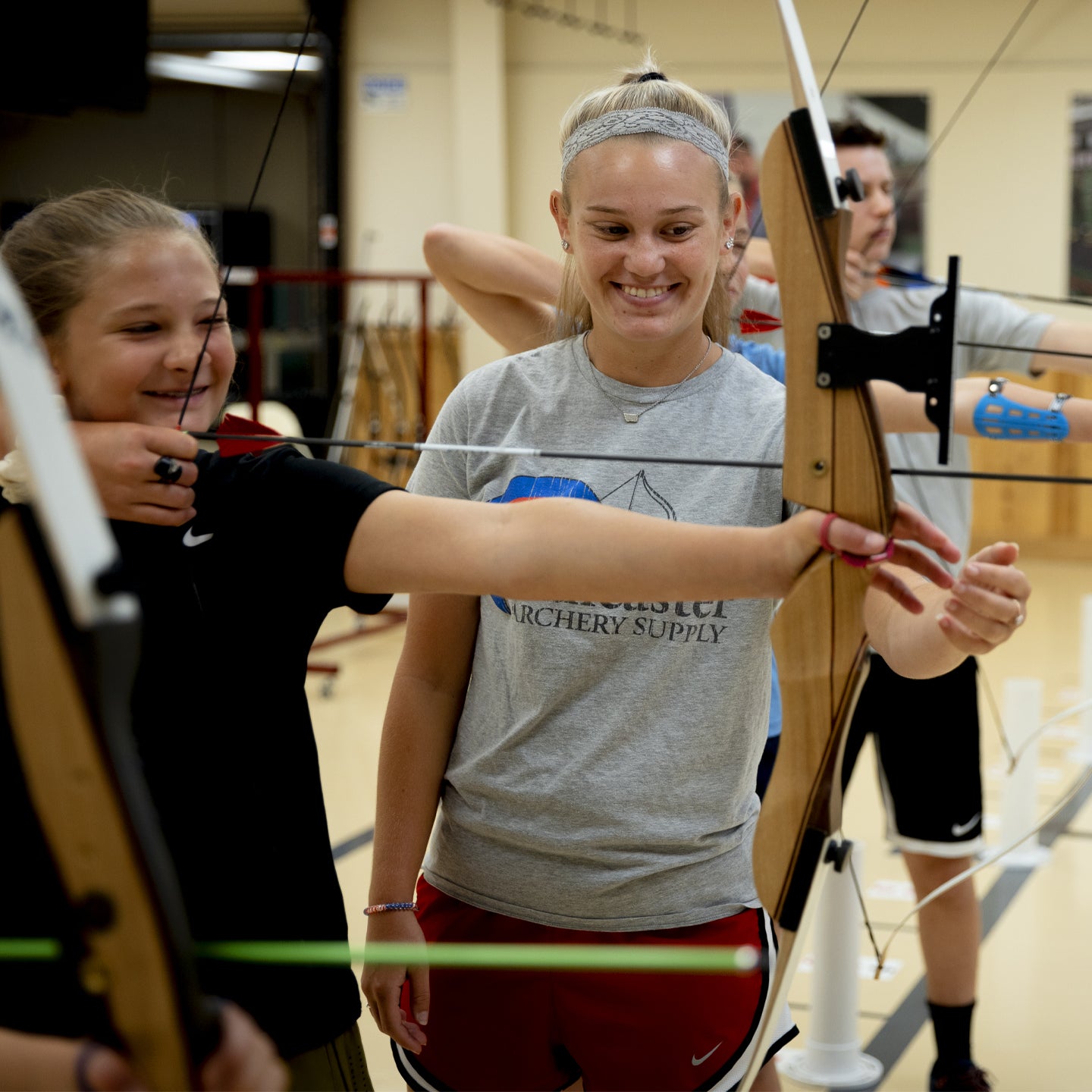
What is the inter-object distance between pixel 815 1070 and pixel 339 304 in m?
6.17

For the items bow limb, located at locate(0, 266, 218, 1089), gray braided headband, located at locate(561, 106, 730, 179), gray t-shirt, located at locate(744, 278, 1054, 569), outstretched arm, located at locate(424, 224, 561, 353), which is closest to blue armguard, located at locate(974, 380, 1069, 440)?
gray braided headband, located at locate(561, 106, 730, 179)

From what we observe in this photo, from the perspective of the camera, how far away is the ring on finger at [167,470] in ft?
2.87

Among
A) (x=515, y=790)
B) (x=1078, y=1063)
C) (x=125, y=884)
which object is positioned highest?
(x=125, y=884)

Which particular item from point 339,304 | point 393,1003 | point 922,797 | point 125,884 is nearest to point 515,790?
point 393,1003

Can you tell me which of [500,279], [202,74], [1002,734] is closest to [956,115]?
[500,279]

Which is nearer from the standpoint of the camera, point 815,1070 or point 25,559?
point 25,559

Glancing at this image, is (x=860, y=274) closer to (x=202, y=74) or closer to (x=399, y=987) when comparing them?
(x=399, y=987)

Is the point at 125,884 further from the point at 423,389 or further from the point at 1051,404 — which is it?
the point at 423,389

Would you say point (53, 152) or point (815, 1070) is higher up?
point (53, 152)

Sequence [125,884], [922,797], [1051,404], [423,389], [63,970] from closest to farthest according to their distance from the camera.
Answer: [125,884] → [63,970] → [1051,404] → [922,797] → [423,389]

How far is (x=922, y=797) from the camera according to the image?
78.7 inches

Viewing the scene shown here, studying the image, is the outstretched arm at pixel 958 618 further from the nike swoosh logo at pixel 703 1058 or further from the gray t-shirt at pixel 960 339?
the gray t-shirt at pixel 960 339

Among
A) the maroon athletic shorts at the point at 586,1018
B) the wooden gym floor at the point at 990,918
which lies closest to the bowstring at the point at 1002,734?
the wooden gym floor at the point at 990,918

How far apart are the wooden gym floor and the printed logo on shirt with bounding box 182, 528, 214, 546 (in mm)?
1366
